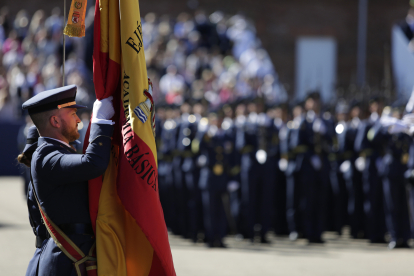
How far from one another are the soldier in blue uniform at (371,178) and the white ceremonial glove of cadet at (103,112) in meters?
5.76

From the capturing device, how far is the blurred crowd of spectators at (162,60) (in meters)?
13.6

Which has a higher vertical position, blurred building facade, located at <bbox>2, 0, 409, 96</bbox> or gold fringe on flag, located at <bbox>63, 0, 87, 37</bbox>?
blurred building facade, located at <bbox>2, 0, 409, 96</bbox>

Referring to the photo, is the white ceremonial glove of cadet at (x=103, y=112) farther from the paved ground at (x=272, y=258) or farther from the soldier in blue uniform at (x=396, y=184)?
the soldier in blue uniform at (x=396, y=184)

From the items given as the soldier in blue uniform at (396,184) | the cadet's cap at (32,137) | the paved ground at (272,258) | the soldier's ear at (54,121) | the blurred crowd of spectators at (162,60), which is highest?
the blurred crowd of spectators at (162,60)

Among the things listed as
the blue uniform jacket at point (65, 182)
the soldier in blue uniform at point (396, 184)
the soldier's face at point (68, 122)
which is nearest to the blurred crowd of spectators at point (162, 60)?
the soldier in blue uniform at point (396, 184)

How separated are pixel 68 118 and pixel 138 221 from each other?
65cm

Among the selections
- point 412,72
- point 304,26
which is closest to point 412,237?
point 412,72

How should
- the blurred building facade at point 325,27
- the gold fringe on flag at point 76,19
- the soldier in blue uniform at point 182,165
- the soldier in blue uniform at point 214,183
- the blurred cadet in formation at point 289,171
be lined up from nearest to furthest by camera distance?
the gold fringe on flag at point 76,19
the soldier in blue uniform at point 214,183
the blurred cadet in formation at point 289,171
the soldier in blue uniform at point 182,165
the blurred building facade at point 325,27

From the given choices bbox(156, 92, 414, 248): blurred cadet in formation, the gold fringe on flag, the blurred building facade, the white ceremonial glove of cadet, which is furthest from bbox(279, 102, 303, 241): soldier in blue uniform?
the blurred building facade

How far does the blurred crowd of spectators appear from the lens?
13.6 metres

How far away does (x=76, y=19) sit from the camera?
3.33m

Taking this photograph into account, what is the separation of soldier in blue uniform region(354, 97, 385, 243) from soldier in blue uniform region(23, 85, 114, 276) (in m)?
5.79

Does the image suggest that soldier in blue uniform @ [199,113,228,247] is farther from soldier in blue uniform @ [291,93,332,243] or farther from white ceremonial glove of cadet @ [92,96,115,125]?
white ceremonial glove of cadet @ [92,96,115,125]

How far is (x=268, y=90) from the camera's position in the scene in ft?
43.5
